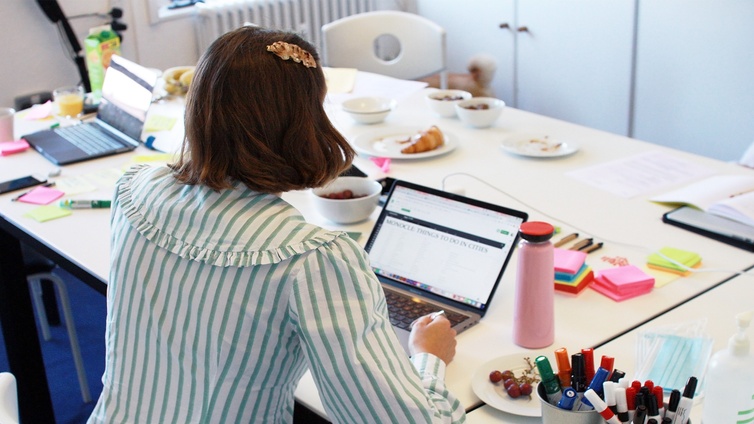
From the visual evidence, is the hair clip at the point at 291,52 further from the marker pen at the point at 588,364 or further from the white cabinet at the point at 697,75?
Answer: the white cabinet at the point at 697,75

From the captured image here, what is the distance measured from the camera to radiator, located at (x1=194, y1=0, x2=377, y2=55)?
379cm

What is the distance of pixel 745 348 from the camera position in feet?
3.12

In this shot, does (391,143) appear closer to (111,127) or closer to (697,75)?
(111,127)

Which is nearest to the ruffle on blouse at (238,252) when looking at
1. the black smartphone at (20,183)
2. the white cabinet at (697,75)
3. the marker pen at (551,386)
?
the marker pen at (551,386)

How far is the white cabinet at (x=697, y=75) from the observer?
3055 mm

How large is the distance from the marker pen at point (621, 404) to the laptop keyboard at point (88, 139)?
1688mm

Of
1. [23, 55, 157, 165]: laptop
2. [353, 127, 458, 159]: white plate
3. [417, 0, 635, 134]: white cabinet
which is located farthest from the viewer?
[417, 0, 635, 134]: white cabinet

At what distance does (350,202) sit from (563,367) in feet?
2.47

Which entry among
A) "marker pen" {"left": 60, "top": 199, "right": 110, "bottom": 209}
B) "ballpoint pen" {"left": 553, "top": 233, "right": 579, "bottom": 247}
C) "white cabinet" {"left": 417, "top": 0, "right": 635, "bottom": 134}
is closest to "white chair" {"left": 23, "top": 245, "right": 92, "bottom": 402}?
"marker pen" {"left": 60, "top": 199, "right": 110, "bottom": 209}

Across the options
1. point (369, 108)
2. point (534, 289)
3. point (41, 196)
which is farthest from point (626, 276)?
point (41, 196)

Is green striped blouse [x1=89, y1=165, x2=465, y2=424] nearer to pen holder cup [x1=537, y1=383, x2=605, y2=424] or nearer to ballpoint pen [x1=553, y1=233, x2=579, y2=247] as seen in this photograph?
pen holder cup [x1=537, y1=383, x2=605, y2=424]

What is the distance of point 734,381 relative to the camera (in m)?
0.96

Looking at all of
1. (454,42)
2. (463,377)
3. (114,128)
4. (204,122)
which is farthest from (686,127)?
(204,122)

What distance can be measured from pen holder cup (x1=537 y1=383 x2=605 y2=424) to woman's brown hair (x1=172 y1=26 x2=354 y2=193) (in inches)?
16.0
